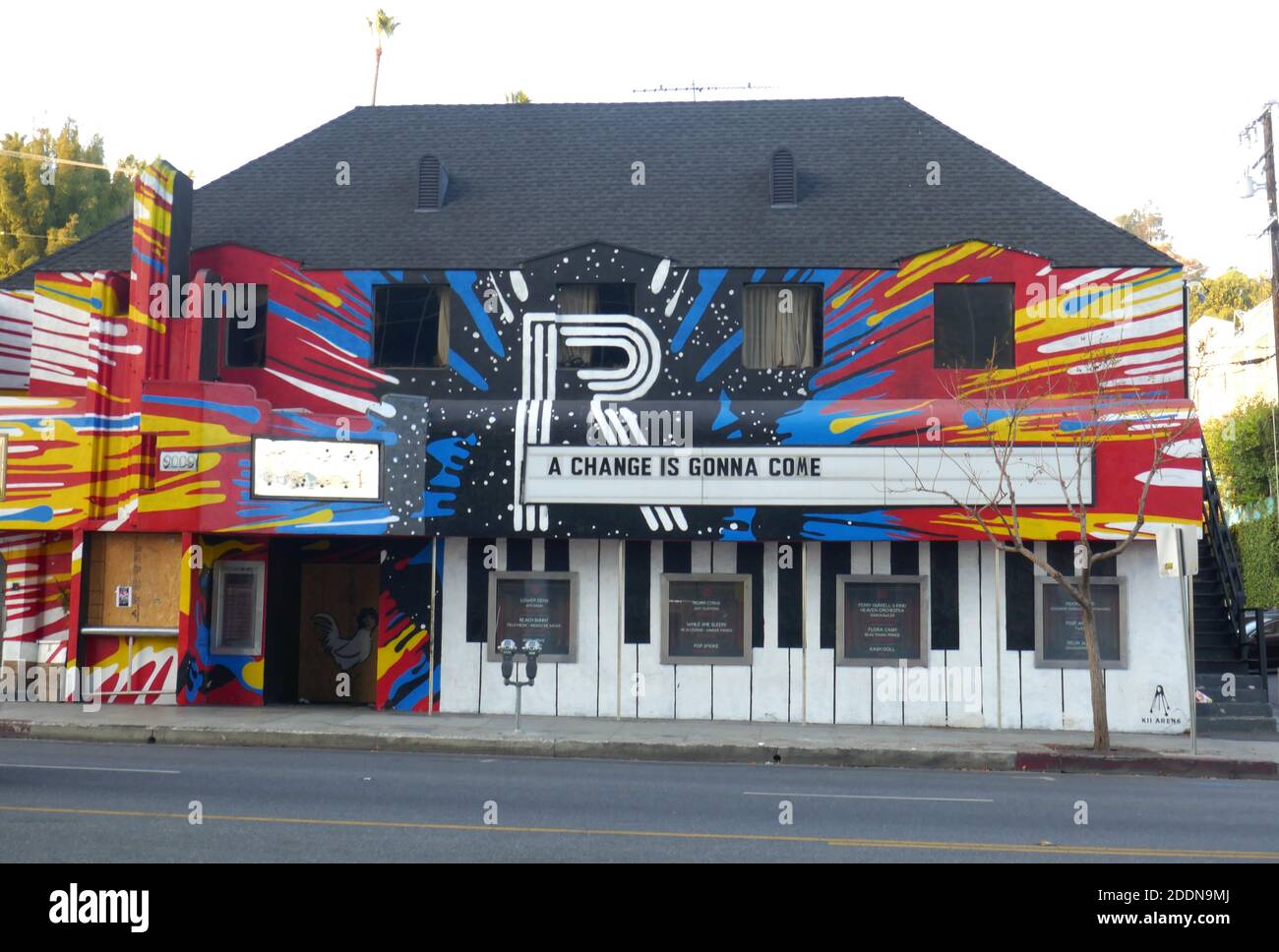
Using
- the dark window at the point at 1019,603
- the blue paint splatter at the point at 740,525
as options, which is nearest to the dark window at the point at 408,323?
the blue paint splatter at the point at 740,525

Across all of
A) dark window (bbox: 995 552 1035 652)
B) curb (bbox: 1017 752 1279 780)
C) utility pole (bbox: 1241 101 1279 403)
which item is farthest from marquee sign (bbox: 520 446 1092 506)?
utility pole (bbox: 1241 101 1279 403)

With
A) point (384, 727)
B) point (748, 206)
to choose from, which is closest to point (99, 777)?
point (384, 727)

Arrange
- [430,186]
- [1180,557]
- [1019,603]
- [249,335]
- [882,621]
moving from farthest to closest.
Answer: [430,186], [249,335], [882,621], [1019,603], [1180,557]

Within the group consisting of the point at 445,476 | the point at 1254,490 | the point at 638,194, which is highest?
the point at 638,194

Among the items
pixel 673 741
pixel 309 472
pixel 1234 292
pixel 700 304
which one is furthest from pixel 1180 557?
pixel 1234 292

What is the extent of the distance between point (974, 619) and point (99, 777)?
12024mm

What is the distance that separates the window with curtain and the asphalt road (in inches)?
270

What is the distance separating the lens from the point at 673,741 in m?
→ 16.9

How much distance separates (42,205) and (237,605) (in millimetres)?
23424

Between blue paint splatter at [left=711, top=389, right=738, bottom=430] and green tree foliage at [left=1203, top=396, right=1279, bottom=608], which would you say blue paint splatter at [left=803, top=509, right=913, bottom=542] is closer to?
blue paint splatter at [left=711, top=389, right=738, bottom=430]

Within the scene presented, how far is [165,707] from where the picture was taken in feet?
63.4

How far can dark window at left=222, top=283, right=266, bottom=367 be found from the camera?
2081cm

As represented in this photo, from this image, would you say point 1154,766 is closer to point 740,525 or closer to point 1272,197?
point 740,525
